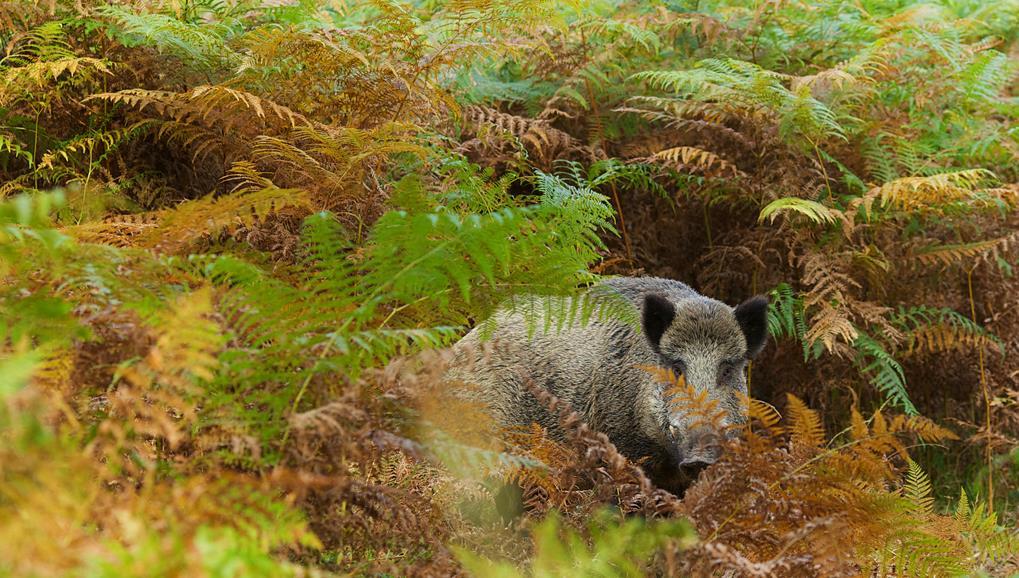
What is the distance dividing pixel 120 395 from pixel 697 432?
2.69 meters

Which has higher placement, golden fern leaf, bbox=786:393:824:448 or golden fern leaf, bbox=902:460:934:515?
golden fern leaf, bbox=786:393:824:448

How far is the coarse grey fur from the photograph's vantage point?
15.4 feet

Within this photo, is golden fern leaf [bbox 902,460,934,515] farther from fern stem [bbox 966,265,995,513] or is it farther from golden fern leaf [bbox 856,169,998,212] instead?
golden fern leaf [bbox 856,169,998,212]

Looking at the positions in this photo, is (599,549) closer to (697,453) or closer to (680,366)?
(697,453)

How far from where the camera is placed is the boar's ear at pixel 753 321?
471 cm

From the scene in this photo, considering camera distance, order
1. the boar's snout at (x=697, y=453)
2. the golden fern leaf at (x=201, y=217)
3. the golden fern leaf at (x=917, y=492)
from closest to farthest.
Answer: the golden fern leaf at (x=201, y=217) → the golden fern leaf at (x=917, y=492) → the boar's snout at (x=697, y=453)

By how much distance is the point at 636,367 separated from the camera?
465 centimetres

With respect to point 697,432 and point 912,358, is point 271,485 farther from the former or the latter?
point 912,358

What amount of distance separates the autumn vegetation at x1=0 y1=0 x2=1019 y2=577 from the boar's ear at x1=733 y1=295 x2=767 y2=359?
0.63 meters

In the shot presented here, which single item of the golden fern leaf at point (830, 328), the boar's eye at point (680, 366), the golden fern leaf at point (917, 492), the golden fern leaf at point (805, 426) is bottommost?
the golden fern leaf at point (830, 328)

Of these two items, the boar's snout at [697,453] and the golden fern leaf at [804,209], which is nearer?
the boar's snout at [697,453]

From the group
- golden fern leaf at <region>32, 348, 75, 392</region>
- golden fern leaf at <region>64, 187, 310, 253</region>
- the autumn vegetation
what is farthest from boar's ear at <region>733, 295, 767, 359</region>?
golden fern leaf at <region>32, 348, 75, 392</region>

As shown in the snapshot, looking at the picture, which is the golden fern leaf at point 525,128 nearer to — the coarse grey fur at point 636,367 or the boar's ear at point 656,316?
the coarse grey fur at point 636,367

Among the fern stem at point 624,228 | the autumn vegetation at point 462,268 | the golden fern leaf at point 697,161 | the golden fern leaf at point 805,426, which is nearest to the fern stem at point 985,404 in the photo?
the autumn vegetation at point 462,268
